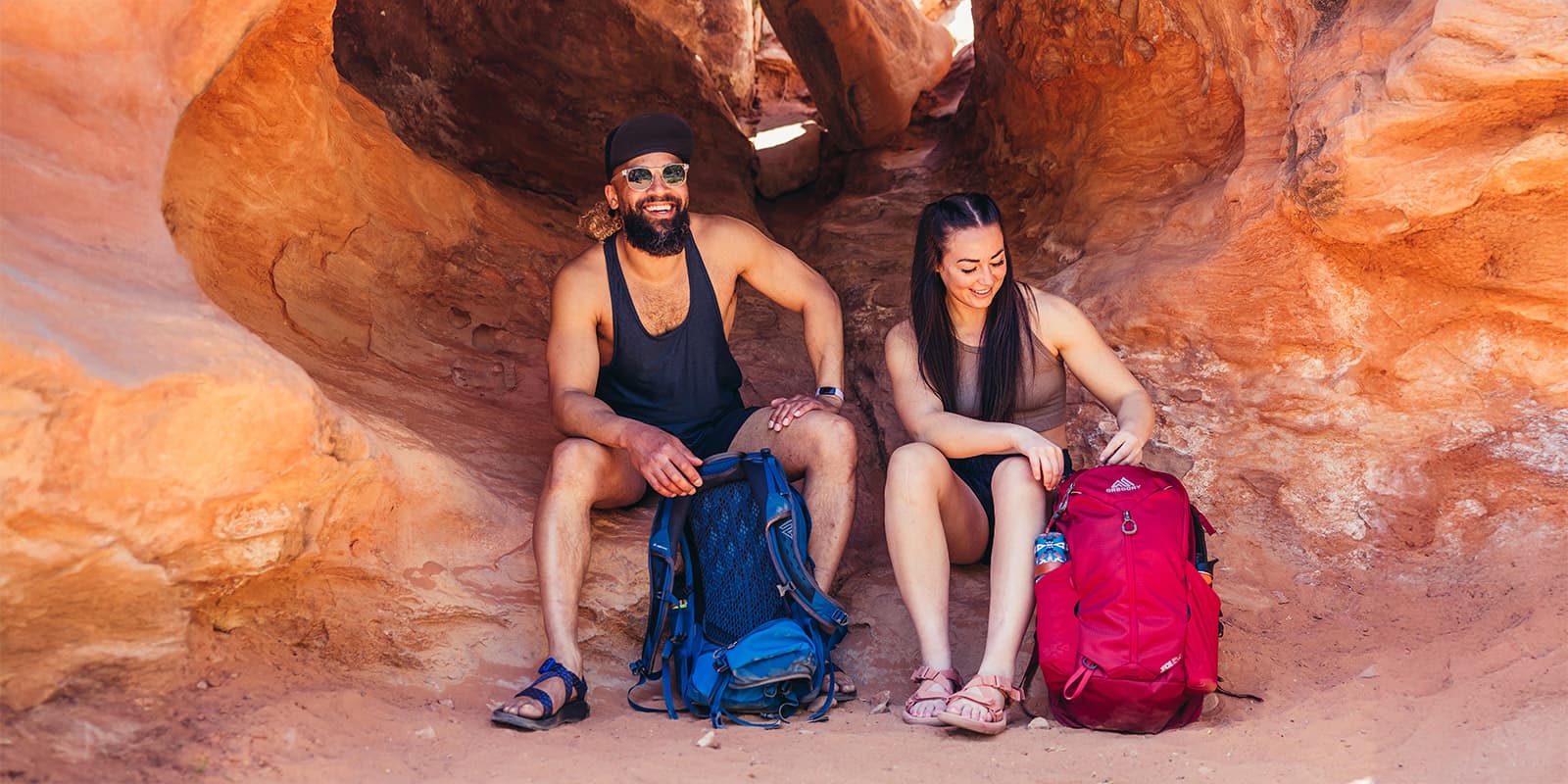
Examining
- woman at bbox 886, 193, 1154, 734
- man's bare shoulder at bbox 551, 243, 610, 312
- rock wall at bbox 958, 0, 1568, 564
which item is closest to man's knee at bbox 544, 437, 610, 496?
man's bare shoulder at bbox 551, 243, 610, 312

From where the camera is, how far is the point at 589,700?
3.24 meters

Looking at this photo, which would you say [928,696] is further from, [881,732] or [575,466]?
[575,466]

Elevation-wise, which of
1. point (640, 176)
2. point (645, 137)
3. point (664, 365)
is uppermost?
point (645, 137)

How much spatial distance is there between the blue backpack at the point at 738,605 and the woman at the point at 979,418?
25 centimetres

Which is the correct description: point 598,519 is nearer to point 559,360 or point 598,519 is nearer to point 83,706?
point 559,360

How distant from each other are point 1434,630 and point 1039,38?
2.89 metres

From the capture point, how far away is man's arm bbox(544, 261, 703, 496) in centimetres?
335

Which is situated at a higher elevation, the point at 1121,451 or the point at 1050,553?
the point at 1121,451

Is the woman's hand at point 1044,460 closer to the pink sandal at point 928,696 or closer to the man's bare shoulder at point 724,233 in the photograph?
the pink sandal at point 928,696

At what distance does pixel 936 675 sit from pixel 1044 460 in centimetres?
58

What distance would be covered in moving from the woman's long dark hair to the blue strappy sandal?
4.17 feet

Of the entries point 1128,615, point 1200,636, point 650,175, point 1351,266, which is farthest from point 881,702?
point 1351,266

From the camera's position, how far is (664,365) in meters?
3.88

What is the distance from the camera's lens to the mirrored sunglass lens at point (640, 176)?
12.5 feet
